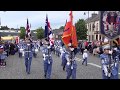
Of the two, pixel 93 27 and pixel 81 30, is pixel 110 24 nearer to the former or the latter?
pixel 81 30

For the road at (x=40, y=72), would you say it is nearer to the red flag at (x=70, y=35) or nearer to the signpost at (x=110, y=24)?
the red flag at (x=70, y=35)

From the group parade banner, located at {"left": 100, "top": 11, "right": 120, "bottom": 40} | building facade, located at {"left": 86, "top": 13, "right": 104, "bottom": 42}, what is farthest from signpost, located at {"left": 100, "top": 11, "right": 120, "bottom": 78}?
building facade, located at {"left": 86, "top": 13, "right": 104, "bottom": 42}

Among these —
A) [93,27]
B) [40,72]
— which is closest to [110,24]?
[40,72]

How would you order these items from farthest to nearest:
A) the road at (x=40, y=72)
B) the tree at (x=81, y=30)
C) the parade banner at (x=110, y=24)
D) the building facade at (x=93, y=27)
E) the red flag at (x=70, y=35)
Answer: the building facade at (x=93, y=27) → the tree at (x=81, y=30) → the road at (x=40, y=72) → the red flag at (x=70, y=35) → the parade banner at (x=110, y=24)

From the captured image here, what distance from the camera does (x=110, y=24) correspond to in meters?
9.14

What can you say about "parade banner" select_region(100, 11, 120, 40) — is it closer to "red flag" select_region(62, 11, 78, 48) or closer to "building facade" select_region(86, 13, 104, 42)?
"red flag" select_region(62, 11, 78, 48)

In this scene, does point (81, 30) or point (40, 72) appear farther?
point (81, 30)

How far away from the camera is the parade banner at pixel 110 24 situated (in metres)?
8.85

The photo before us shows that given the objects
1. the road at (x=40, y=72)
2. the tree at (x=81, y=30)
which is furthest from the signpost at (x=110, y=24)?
the tree at (x=81, y=30)

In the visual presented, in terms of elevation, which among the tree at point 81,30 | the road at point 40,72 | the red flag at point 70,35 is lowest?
the road at point 40,72

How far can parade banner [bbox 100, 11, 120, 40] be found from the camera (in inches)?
348
